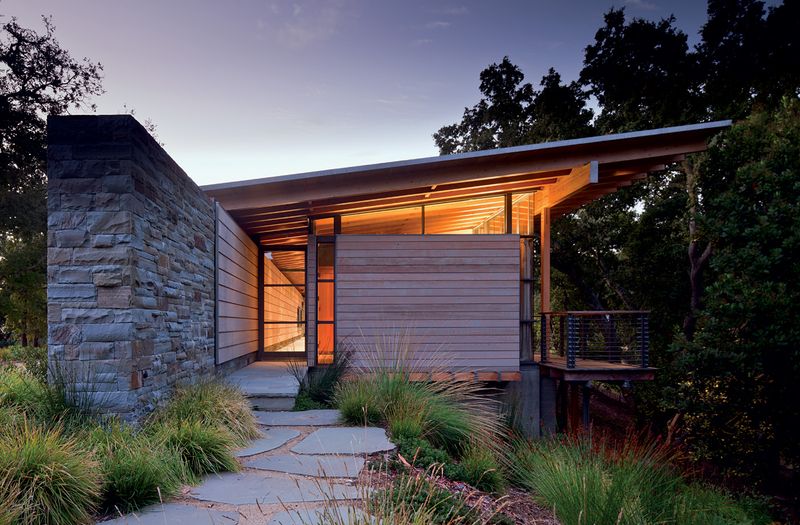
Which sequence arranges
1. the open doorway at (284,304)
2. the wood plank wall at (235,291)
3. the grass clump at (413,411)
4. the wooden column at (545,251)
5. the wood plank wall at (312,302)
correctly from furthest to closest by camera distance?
the open doorway at (284,304) → the wooden column at (545,251) → the wood plank wall at (312,302) → the wood plank wall at (235,291) → the grass clump at (413,411)

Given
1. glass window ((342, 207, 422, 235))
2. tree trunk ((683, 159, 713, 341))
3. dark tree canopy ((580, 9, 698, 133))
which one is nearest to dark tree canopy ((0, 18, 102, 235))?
glass window ((342, 207, 422, 235))

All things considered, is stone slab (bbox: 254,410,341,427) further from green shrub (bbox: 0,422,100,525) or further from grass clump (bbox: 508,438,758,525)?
green shrub (bbox: 0,422,100,525)

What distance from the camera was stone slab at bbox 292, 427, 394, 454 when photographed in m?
3.65

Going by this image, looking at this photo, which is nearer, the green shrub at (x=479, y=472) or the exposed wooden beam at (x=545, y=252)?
the green shrub at (x=479, y=472)

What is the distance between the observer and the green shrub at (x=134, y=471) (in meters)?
2.62

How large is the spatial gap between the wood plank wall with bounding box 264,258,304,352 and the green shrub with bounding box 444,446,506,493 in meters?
6.66

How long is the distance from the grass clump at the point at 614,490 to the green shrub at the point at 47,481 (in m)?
2.22

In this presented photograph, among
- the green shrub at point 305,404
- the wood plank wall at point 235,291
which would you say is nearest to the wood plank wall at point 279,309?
the wood plank wall at point 235,291

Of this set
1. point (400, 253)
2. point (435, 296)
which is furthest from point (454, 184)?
point (435, 296)

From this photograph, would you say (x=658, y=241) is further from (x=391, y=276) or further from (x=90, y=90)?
(x=90, y=90)

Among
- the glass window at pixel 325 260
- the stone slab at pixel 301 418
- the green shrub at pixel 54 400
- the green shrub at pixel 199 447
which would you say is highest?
the glass window at pixel 325 260

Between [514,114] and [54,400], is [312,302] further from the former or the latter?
[514,114]

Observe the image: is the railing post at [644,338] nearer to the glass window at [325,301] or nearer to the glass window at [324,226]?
the glass window at [325,301]

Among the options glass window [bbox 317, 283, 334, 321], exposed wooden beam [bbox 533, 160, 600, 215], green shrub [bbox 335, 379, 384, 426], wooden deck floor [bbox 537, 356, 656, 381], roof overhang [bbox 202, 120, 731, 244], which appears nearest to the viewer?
green shrub [bbox 335, 379, 384, 426]
